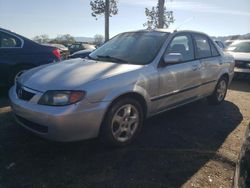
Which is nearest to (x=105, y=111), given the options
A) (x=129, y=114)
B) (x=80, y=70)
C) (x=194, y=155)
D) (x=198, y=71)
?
(x=129, y=114)

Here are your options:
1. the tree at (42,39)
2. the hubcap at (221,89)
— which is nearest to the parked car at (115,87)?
the hubcap at (221,89)

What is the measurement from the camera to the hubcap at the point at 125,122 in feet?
11.9

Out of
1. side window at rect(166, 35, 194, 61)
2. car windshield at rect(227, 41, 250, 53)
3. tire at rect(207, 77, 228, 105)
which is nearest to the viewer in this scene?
side window at rect(166, 35, 194, 61)

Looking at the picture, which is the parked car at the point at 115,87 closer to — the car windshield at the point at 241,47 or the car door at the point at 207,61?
the car door at the point at 207,61

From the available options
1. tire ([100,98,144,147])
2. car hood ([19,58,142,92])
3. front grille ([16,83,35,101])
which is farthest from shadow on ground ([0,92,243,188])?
car hood ([19,58,142,92])

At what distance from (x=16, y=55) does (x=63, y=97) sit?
3489mm

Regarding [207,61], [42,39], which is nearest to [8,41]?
[207,61]

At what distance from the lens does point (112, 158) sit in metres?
3.46

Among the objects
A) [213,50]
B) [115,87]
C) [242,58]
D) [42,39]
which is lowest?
[42,39]

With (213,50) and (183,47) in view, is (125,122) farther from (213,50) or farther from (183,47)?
(213,50)

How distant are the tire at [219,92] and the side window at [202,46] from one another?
814mm

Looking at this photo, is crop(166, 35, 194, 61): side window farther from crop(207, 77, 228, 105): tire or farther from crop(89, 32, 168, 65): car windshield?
crop(207, 77, 228, 105): tire

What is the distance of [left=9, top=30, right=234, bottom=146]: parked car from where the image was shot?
10.6ft

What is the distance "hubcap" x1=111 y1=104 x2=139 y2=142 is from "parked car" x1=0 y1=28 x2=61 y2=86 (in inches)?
127
